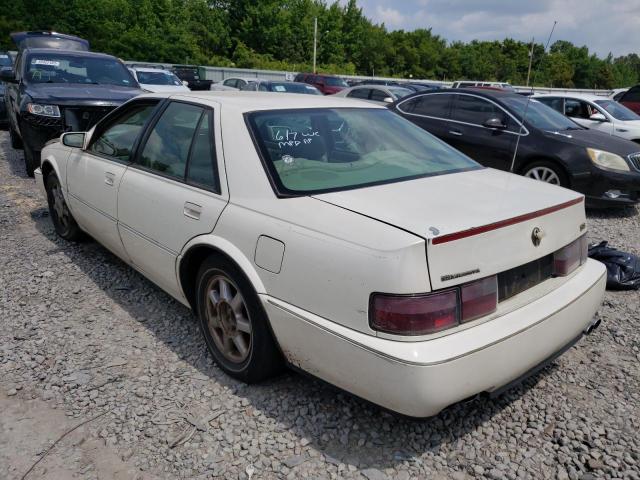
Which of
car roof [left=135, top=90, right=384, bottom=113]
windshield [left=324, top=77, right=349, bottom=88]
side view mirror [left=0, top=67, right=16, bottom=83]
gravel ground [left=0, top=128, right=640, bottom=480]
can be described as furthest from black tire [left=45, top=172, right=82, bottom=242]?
windshield [left=324, top=77, right=349, bottom=88]

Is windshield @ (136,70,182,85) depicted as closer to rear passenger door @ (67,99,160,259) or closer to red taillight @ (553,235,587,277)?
rear passenger door @ (67,99,160,259)

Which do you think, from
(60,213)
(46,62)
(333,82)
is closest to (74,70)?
(46,62)

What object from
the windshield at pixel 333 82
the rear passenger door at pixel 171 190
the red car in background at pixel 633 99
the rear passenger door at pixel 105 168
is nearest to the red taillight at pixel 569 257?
the rear passenger door at pixel 171 190

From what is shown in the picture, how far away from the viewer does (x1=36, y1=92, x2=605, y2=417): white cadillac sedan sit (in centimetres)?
203

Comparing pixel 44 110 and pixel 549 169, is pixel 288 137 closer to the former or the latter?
pixel 549 169

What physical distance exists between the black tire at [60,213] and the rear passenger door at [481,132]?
17.3 feet

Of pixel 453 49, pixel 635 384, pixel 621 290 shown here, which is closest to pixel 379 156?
pixel 635 384

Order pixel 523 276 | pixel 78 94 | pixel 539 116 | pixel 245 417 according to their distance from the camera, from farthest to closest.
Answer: pixel 539 116 < pixel 78 94 < pixel 245 417 < pixel 523 276

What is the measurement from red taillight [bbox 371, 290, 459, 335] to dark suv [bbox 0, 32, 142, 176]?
246 inches

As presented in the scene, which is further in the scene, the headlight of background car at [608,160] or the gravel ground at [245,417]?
the headlight of background car at [608,160]

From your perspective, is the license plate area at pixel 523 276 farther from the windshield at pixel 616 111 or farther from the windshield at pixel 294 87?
the windshield at pixel 294 87

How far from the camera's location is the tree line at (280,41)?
42.2m

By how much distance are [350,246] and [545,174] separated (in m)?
5.63

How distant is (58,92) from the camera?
23.7 feet
